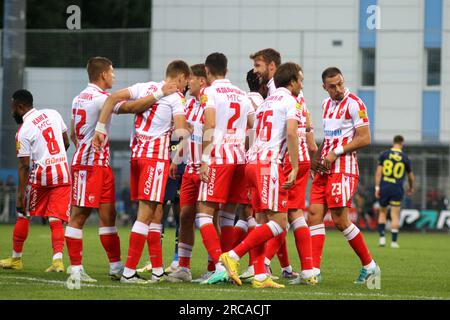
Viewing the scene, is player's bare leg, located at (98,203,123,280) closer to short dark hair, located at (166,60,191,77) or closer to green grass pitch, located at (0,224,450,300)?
green grass pitch, located at (0,224,450,300)

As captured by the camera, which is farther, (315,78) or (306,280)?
(315,78)

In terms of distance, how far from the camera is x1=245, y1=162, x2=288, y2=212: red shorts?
10039mm

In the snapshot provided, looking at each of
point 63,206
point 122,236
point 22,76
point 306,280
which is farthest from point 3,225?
point 306,280

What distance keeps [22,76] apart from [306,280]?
65.3ft

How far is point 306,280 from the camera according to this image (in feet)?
34.7

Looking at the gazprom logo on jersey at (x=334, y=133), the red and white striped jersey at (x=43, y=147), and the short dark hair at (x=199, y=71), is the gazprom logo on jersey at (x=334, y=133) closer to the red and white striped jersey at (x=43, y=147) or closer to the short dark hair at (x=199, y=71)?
the short dark hair at (x=199, y=71)

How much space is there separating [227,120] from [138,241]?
157cm

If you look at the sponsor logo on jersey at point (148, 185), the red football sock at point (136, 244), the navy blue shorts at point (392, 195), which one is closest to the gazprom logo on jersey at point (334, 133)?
the sponsor logo on jersey at point (148, 185)

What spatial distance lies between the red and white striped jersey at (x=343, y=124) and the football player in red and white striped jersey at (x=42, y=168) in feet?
10.4

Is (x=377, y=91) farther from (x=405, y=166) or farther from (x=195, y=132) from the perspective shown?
(x=195, y=132)

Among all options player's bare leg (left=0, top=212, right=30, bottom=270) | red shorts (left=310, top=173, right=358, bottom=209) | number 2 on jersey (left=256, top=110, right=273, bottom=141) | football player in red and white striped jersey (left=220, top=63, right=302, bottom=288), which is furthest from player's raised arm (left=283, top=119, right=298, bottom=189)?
player's bare leg (left=0, top=212, right=30, bottom=270)

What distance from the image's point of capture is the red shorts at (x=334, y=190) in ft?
36.3

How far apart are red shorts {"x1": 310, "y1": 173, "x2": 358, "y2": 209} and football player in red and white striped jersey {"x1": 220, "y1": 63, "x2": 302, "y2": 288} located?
103cm

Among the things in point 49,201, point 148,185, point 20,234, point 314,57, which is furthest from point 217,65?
point 314,57
